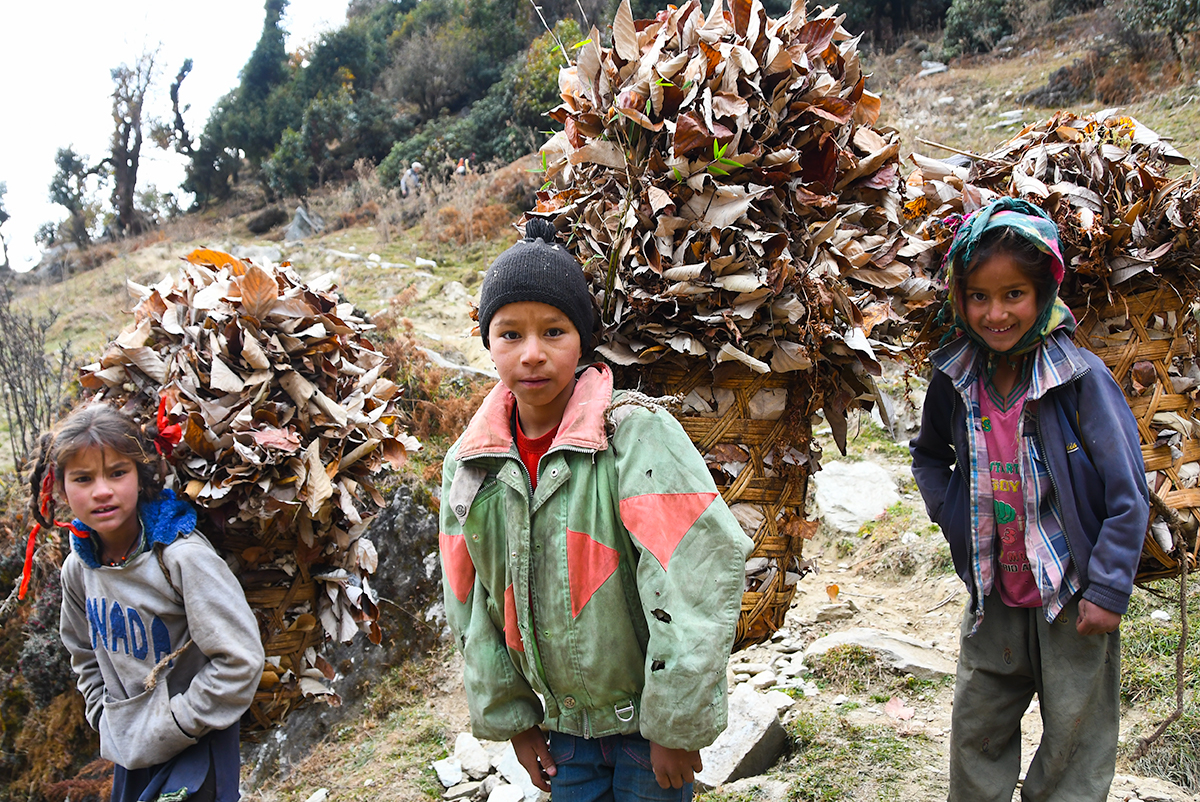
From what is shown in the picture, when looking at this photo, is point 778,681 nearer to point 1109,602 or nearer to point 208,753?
point 1109,602

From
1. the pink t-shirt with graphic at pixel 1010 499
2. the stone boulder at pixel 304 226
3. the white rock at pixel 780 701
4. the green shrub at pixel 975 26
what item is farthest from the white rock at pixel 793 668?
the green shrub at pixel 975 26

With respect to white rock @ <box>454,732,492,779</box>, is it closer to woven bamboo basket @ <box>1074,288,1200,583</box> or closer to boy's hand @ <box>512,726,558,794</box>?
boy's hand @ <box>512,726,558,794</box>

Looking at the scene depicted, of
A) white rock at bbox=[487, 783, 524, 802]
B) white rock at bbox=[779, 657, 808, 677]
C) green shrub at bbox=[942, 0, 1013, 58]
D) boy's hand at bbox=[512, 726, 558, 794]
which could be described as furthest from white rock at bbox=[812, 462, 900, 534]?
green shrub at bbox=[942, 0, 1013, 58]

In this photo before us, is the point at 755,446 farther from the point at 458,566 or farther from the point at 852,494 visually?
the point at 852,494

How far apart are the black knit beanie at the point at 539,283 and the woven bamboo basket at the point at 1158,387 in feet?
5.17

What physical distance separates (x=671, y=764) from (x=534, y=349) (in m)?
0.96

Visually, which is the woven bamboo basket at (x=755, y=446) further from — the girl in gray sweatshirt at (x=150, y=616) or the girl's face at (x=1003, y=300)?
the girl in gray sweatshirt at (x=150, y=616)

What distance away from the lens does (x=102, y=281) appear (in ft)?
40.8

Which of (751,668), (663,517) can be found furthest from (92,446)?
(751,668)

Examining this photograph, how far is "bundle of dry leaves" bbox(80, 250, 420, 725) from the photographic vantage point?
2.20 meters

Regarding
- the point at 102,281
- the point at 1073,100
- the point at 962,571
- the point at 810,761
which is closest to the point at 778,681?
the point at 810,761

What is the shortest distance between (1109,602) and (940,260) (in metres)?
1.02

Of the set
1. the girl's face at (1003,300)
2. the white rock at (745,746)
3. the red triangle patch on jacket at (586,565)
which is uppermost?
the girl's face at (1003,300)

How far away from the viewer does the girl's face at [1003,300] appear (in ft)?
6.57
